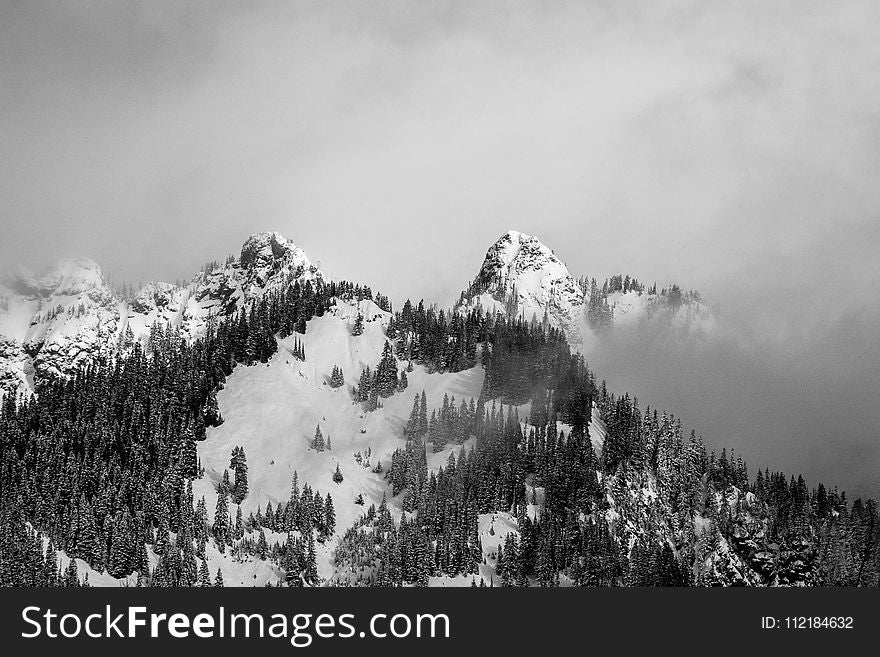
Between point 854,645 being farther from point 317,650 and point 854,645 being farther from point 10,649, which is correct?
point 10,649

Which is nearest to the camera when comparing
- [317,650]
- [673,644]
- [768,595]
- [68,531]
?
[317,650]

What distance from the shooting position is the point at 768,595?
8619cm

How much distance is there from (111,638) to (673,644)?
50.1 meters

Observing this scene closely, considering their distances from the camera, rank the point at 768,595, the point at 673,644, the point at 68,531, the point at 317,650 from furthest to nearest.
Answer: the point at 68,531, the point at 768,595, the point at 673,644, the point at 317,650

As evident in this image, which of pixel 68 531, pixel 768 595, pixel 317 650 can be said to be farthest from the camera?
pixel 68 531

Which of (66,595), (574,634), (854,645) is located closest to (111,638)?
(66,595)

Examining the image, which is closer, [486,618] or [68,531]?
[486,618]

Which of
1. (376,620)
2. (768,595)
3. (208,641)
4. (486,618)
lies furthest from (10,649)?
(768,595)

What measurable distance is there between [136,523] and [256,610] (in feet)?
427

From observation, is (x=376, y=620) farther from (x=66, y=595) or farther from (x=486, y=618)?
(x=66, y=595)

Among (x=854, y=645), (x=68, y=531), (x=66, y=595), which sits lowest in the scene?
(x=854, y=645)

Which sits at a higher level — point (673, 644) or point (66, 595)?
point (66, 595)

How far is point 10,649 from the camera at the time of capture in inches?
2879

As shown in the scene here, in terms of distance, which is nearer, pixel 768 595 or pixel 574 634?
pixel 574 634
